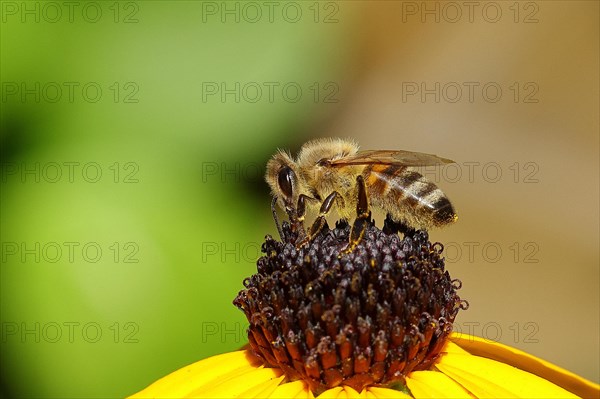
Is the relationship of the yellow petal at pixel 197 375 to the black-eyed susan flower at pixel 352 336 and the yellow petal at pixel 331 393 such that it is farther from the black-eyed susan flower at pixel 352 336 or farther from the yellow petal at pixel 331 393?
the yellow petal at pixel 331 393

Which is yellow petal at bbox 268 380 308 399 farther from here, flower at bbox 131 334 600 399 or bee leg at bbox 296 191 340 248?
bee leg at bbox 296 191 340 248

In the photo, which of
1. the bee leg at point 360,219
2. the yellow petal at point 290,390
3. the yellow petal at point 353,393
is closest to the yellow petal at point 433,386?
the yellow petal at point 353,393

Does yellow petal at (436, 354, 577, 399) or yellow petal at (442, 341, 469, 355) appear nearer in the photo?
yellow petal at (436, 354, 577, 399)

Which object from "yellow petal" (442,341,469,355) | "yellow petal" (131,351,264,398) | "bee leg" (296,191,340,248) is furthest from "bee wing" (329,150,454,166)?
"yellow petal" (131,351,264,398)

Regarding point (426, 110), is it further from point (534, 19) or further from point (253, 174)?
point (253, 174)

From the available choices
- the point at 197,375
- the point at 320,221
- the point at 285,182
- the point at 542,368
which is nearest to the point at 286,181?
the point at 285,182

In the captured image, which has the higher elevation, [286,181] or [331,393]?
[286,181]

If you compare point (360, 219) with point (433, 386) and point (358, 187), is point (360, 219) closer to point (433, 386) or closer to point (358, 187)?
point (358, 187)
